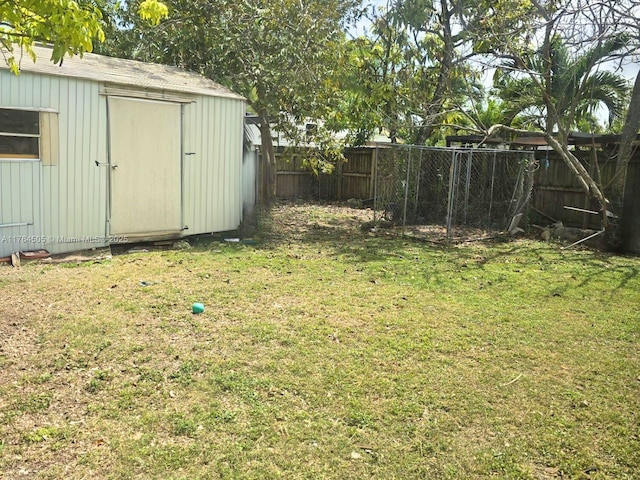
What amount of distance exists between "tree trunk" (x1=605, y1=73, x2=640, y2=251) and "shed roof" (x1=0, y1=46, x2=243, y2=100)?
6.91 m

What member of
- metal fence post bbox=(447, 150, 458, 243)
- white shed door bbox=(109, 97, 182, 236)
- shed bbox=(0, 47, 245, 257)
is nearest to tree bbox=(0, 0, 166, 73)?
shed bbox=(0, 47, 245, 257)

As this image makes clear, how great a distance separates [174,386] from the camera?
395cm

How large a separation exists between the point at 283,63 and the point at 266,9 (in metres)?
1.09

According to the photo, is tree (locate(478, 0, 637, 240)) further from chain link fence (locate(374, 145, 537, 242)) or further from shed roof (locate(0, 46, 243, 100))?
shed roof (locate(0, 46, 243, 100))

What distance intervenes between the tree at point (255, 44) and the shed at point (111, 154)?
172 cm

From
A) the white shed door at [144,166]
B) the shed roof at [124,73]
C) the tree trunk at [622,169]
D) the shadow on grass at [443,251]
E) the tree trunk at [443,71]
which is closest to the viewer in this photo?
the shed roof at [124,73]

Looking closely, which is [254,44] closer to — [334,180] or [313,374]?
[334,180]

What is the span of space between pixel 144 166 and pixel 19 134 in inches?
72.6

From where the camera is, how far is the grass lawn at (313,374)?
313cm

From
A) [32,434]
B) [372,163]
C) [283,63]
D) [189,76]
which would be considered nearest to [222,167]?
[189,76]

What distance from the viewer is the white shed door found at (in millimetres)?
8453

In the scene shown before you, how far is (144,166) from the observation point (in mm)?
8789

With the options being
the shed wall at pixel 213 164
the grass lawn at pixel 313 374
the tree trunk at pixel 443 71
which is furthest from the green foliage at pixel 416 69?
the grass lawn at pixel 313 374

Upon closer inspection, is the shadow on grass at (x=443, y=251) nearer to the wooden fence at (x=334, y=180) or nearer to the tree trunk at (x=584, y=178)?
the tree trunk at (x=584, y=178)
